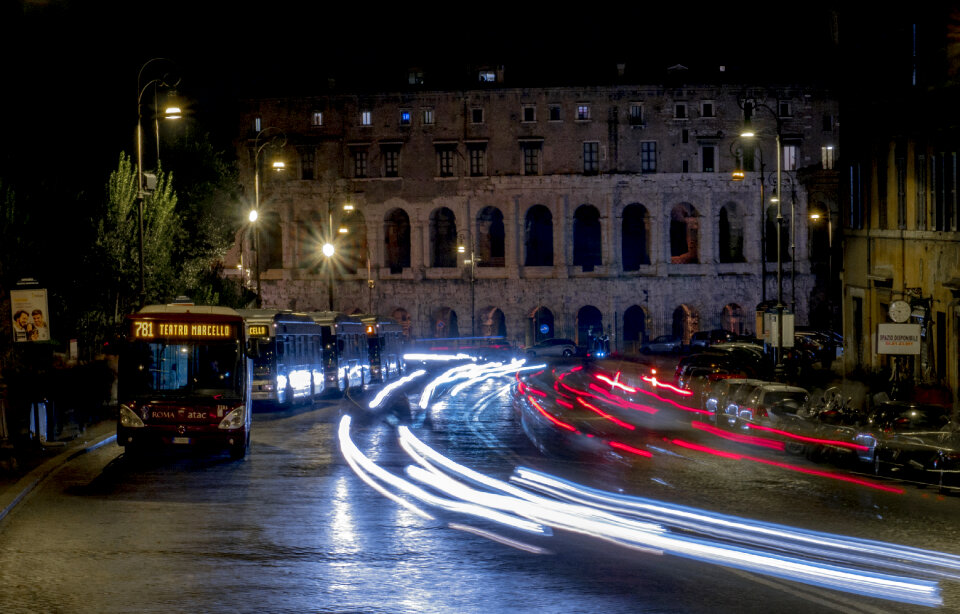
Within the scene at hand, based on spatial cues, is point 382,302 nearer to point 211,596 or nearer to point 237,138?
point 237,138

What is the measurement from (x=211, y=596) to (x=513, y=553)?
3471 millimetres

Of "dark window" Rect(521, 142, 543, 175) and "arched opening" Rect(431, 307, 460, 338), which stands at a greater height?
"dark window" Rect(521, 142, 543, 175)

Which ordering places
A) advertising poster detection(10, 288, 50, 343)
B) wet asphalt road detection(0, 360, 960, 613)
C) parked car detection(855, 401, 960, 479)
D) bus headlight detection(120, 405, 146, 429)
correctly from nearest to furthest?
wet asphalt road detection(0, 360, 960, 613), parked car detection(855, 401, 960, 479), bus headlight detection(120, 405, 146, 429), advertising poster detection(10, 288, 50, 343)

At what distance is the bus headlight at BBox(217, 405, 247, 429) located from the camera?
21.2 m

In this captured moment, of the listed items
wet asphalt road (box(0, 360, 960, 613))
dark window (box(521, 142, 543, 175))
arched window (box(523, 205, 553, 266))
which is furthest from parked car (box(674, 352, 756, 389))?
arched window (box(523, 205, 553, 266))

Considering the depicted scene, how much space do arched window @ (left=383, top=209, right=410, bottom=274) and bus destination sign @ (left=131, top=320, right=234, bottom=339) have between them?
65426 millimetres

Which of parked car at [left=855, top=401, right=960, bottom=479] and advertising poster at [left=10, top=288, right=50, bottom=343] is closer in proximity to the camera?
parked car at [left=855, top=401, right=960, bottom=479]

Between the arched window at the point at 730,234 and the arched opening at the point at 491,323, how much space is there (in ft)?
54.8

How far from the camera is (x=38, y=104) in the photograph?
36.4 metres

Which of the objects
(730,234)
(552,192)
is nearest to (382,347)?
(552,192)

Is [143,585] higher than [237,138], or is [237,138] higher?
[237,138]

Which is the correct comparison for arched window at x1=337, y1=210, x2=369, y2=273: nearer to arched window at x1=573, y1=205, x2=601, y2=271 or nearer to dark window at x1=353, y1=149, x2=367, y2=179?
dark window at x1=353, y1=149, x2=367, y2=179

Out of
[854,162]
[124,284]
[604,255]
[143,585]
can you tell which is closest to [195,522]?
[143,585]

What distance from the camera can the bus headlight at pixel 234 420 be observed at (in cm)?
2123
